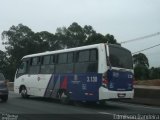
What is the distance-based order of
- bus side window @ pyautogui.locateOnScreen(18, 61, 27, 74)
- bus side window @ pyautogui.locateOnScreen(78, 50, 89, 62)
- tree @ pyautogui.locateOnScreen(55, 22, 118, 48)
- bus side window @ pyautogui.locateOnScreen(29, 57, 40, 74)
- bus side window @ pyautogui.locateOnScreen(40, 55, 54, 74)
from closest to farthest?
bus side window @ pyautogui.locateOnScreen(78, 50, 89, 62)
bus side window @ pyautogui.locateOnScreen(40, 55, 54, 74)
bus side window @ pyautogui.locateOnScreen(29, 57, 40, 74)
bus side window @ pyautogui.locateOnScreen(18, 61, 27, 74)
tree @ pyautogui.locateOnScreen(55, 22, 118, 48)

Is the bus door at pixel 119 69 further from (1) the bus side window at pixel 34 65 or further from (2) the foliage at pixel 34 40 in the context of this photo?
(2) the foliage at pixel 34 40

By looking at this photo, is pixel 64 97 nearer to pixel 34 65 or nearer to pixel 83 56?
pixel 83 56

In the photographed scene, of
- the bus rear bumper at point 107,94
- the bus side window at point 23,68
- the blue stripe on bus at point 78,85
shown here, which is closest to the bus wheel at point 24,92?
the bus side window at point 23,68

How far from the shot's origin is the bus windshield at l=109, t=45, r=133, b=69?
18969 mm

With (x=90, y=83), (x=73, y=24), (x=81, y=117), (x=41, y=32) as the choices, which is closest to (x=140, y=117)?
(x=81, y=117)

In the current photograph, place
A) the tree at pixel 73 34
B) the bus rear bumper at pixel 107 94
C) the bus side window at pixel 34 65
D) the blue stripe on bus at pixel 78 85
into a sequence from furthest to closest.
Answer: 1. the tree at pixel 73 34
2. the bus side window at pixel 34 65
3. the blue stripe on bus at pixel 78 85
4. the bus rear bumper at pixel 107 94

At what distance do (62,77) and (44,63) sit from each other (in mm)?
2471

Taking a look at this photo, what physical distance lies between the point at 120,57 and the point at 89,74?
1723 millimetres

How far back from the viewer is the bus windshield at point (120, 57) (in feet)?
62.2

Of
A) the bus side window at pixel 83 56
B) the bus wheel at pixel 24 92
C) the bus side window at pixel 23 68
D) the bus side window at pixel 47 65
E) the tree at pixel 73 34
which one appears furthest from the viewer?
the tree at pixel 73 34

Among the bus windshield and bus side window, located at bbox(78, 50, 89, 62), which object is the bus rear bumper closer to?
the bus windshield

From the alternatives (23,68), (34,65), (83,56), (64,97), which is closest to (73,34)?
(23,68)

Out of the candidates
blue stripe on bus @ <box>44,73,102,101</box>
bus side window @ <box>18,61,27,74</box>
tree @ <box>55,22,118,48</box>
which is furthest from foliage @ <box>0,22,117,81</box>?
blue stripe on bus @ <box>44,73,102,101</box>

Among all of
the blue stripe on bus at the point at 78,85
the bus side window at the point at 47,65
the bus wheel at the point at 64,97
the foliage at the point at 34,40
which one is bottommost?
the bus wheel at the point at 64,97
